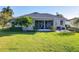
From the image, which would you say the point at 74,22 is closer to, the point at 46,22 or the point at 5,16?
the point at 46,22

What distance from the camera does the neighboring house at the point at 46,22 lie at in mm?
6418

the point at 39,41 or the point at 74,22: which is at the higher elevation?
the point at 74,22

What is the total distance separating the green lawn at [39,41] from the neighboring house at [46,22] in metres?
0.11

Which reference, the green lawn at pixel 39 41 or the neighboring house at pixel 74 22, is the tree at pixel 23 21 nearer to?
the green lawn at pixel 39 41

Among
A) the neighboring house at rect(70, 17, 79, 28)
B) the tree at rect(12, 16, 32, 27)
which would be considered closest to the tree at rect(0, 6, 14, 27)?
the tree at rect(12, 16, 32, 27)

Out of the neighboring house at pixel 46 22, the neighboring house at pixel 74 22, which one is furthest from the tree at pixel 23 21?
the neighboring house at pixel 74 22

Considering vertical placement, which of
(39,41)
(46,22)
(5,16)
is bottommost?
(39,41)

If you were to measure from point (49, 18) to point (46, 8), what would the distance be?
0.22 metres

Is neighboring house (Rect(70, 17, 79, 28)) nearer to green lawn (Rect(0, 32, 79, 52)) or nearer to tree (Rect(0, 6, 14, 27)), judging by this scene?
green lawn (Rect(0, 32, 79, 52))

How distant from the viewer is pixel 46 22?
6449 mm

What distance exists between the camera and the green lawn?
20.8 ft

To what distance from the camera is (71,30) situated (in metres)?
6.47

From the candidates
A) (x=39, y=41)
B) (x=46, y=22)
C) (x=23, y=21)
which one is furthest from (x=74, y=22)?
(x=23, y=21)

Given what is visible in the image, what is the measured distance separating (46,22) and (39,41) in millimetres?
387
